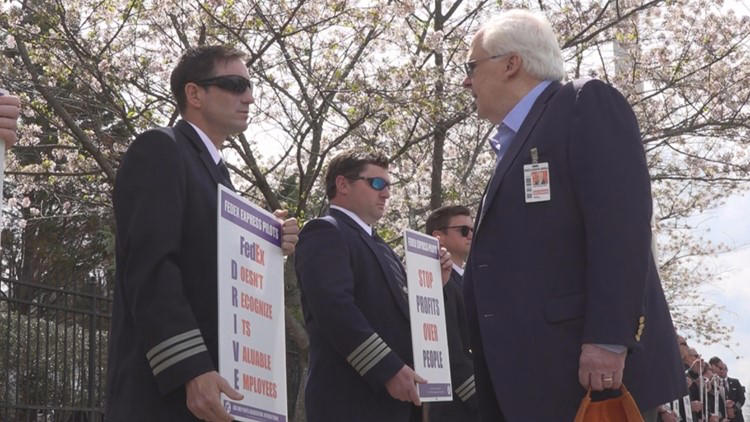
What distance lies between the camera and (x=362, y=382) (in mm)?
6070

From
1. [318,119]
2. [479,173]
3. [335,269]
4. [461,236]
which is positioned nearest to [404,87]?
[318,119]

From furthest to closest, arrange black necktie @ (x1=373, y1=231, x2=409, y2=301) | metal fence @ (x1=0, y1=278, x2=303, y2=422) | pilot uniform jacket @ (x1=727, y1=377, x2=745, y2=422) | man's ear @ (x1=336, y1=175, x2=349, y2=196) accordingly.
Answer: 1. pilot uniform jacket @ (x1=727, y1=377, x2=745, y2=422)
2. metal fence @ (x1=0, y1=278, x2=303, y2=422)
3. man's ear @ (x1=336, y1=175, x2=349, y2=196)
4. black necktie @ (x1=373, y1=231, x2=409, y2=301)

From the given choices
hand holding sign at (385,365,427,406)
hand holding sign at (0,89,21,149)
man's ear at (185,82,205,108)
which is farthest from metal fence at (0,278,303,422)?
hand holding sign at (0,89,21,149)

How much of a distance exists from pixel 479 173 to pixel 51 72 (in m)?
6.13

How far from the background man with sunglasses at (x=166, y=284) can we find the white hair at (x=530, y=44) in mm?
1192

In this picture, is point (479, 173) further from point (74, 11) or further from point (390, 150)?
point (74, 11)

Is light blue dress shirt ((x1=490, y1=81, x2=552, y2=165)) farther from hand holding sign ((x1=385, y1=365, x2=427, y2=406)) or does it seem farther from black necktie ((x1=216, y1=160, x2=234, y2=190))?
hand holding sign ((x1=385, y1=365, x2=427, y2=406))

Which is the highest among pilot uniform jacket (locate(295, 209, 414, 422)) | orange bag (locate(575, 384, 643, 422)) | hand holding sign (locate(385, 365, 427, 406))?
pilot uniform jacket (locate(295, 209, 414, 422))

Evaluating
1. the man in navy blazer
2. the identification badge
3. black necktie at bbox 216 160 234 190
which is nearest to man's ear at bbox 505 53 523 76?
the man in navy blazer

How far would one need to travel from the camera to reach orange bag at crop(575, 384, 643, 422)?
12.6 feet

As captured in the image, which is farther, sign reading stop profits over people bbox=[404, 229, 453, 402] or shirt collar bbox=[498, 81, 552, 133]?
sign reading stop profits over people bbox=[404, 229, 453, 402]

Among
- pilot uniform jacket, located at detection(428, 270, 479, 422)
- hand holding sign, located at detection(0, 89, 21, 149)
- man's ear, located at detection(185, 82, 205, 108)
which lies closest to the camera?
hand holding sign, located at detection(0, 89, 21, 149)

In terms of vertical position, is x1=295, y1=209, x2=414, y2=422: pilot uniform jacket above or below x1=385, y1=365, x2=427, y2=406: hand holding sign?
above

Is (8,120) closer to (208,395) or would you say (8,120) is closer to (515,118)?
(208,395)
